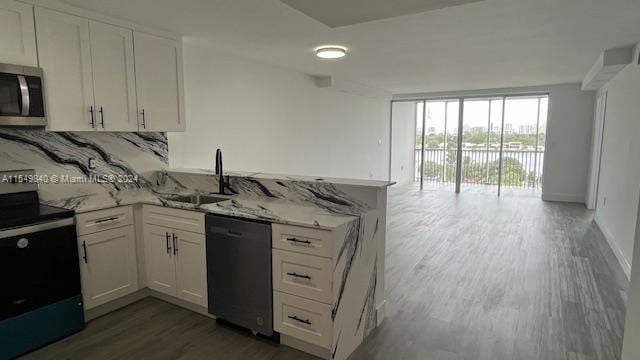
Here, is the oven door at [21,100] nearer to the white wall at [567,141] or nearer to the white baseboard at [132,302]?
the white baseboard at [132,302]

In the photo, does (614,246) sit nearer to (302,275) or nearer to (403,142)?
(302,275)

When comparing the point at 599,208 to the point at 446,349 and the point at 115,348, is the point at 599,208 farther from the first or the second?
the point at 115,348

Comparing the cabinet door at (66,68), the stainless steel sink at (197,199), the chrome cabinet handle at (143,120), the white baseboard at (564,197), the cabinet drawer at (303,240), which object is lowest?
the white baseboard at (564,197)

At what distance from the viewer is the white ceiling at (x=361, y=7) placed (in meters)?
2.09

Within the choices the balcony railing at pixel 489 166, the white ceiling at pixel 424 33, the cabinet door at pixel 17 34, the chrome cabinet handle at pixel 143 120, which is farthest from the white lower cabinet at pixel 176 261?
the balcony railing at pixel 489 166

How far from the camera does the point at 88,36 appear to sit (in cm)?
287

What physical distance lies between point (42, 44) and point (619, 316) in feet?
15.9

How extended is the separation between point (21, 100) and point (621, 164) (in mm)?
6141

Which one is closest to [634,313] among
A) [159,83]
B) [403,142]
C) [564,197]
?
[159,83]

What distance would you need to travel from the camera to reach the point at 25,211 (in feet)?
8.36

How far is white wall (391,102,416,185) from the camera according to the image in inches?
389

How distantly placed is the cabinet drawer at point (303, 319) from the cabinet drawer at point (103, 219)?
4.87 ft

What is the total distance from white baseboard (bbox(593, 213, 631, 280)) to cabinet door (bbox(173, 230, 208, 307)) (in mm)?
3980

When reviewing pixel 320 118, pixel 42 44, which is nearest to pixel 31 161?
pixel 42 44
